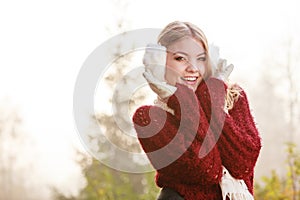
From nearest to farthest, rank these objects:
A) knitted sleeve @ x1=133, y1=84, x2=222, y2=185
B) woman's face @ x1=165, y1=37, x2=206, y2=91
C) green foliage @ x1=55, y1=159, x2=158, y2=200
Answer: knitted sleeve @ x1=133, y1=84, x2=222, y2=185 < woman's face @ x1=165, y1=37, x2=206, y2=91 < green foliage @ x1=55, y1=159, x2=158, y2=200

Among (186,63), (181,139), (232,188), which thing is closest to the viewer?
(181,139)

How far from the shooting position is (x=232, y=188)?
2.39 metres

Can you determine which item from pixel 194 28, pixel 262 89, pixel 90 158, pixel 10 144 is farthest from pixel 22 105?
pixel 194 28

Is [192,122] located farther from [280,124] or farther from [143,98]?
[280,124]

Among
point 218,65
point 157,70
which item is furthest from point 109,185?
point 157,70

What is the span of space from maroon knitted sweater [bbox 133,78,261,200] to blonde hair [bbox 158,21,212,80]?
116mm

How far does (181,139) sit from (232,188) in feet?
0.99

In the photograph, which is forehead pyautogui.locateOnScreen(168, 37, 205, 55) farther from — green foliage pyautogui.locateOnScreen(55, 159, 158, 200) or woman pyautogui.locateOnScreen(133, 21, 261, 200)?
green foliage pyautogui.locateOnScreen(55, 159, 158, 200)

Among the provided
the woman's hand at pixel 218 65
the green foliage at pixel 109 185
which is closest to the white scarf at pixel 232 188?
the woman's hand at pixel 218 65

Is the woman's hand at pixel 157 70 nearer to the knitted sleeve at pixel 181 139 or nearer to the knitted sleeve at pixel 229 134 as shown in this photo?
the knitted sleeve at pixel 181 139

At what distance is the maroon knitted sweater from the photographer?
2291mm

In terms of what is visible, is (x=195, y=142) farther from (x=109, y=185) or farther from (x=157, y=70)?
(x=109, y=185)

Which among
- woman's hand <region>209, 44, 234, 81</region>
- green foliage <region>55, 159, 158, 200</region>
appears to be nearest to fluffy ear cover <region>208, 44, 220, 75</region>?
woman's hand <region>209, 44, 234, 81</region>

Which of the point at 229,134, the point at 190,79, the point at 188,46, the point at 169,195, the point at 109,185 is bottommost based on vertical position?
the point at 109,185
